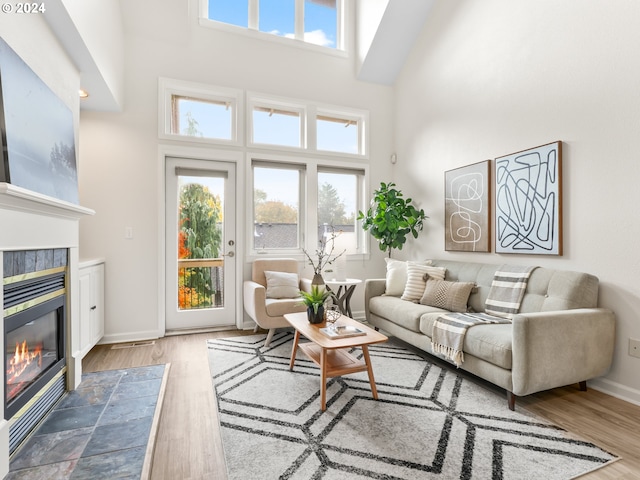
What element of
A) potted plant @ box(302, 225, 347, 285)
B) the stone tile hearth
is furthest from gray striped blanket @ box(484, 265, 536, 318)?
the stone tile hearth

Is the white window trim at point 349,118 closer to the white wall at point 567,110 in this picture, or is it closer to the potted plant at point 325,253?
the white wall at point 567,110

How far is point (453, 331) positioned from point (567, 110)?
1.97 meters

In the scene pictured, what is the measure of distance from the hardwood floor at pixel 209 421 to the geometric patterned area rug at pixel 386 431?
0.07m

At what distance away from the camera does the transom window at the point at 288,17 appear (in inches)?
163

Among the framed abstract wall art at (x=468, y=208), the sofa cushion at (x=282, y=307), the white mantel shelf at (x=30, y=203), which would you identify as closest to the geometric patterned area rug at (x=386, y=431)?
the sofa cushion at (x=282, y=307)

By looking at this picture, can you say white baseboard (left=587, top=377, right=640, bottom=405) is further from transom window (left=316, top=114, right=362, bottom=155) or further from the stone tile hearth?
transom window (left=316, top=114, right=362, bottom=155)

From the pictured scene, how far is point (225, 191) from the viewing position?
4.13 meters

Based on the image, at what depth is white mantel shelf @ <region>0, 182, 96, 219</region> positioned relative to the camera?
1507 mm

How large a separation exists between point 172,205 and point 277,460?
120 inches

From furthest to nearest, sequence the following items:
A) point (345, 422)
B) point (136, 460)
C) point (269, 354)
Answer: point (269, 354)
point (345, 422)
point (136, 460)

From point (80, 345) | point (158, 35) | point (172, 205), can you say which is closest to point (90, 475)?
point (80, 345)

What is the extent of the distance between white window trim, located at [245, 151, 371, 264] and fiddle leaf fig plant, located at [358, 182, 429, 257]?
484mm

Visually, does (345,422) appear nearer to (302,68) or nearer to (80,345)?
(80,345)

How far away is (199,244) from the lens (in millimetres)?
4043
